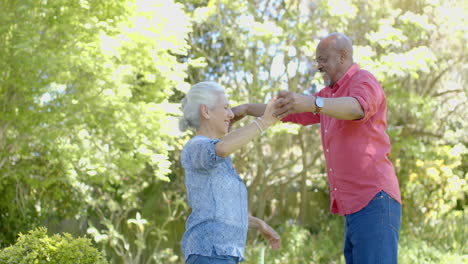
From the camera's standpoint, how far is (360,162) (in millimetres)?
Result: 2840

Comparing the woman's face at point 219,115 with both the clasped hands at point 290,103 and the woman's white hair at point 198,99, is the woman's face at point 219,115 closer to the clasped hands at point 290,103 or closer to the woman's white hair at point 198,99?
the woman's white hair at point 198,99

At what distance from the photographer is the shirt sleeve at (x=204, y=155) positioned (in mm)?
2316

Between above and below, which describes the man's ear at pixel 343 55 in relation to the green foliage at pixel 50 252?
above

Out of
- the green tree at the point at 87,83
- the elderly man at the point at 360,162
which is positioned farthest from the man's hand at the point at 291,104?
the green tree at the point at 87,83

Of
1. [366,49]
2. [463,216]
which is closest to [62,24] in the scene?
[366,49]

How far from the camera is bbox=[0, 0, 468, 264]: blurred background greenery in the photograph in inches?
237

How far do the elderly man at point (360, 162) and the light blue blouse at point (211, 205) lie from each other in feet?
1.93

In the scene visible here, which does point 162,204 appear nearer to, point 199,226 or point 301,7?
point 301,7

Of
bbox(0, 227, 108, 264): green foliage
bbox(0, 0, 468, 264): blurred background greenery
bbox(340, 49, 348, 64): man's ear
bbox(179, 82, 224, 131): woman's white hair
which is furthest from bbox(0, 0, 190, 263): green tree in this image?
bbox(340, 49, 348, 64): man's ear

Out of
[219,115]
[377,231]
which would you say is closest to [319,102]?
[219,115]

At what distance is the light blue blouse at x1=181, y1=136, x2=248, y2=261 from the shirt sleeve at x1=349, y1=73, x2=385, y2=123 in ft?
2.28

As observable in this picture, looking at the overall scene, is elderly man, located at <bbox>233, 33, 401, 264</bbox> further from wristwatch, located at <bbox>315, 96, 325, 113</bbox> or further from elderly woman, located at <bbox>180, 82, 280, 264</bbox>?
elderly woman, located at <bbox>180, 82, 280, 264</bbox>

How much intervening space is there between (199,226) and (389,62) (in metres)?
4.99

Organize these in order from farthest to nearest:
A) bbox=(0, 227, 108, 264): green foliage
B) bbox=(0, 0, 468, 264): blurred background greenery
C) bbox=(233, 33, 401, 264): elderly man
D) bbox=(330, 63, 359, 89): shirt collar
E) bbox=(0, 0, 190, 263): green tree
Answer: bbox=(0, 0, 468, 264): blurred background greenery
bbox=(0, 0, 190, 263): green tree
bbox=(0, 227, 108, 264): green foliage
bbox=(330, 63, 359, 89): shirt collar
bbox=(233, 33, 401, 264): elderly man
